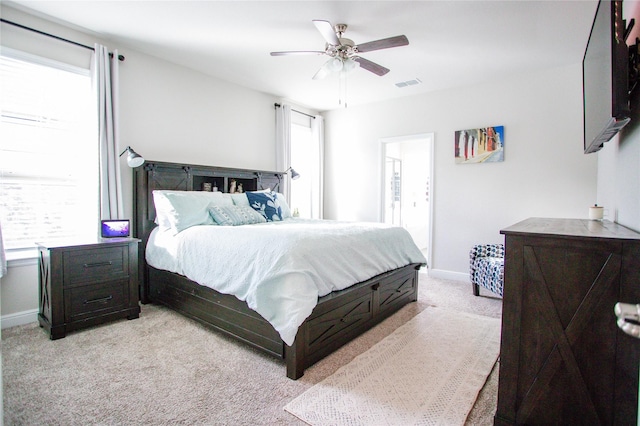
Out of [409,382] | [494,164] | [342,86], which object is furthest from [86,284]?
[494,164]

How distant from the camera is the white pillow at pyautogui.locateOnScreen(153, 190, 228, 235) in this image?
3.02m

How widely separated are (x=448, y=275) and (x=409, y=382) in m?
3.03

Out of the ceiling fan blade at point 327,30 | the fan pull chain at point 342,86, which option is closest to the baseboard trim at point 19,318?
the ceiling fan blade at point 327,30

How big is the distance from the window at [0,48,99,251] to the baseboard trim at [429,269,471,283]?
4.29m

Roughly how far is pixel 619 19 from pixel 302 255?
6.12 ft

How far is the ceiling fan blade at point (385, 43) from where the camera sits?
250 cm

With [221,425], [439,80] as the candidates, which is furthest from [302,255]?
[439,80]

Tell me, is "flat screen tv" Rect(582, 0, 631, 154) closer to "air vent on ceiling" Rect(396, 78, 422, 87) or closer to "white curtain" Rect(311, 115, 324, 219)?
"air vent on ceiling" Rect(396, 78, 422, 87)

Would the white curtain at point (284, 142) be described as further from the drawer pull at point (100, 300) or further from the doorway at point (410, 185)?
the drawer pull at point (100, 300)

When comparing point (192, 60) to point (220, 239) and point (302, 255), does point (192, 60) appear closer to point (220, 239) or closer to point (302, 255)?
point (220, 239)

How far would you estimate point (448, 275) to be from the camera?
4.70 metres

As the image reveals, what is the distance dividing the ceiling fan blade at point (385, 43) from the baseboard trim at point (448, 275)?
3277mm

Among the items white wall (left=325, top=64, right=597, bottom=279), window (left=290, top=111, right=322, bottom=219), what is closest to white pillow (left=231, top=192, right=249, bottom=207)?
window (left=290, top=111, right=322, bottom=219)

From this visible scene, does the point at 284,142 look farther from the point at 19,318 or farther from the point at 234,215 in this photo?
the point at 19,318
